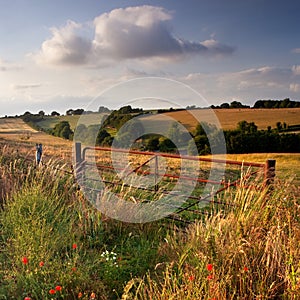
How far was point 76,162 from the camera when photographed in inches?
279

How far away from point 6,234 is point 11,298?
150 centimetres

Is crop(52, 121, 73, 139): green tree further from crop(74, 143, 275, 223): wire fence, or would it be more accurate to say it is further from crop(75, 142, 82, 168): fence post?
→ crop(75, 142, 82, 168): fence post

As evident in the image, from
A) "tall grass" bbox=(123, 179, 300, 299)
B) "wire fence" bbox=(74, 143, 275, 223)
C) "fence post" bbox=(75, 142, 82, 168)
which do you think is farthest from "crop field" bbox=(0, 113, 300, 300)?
"fence post" bbox=(75, 142, 82, 168)

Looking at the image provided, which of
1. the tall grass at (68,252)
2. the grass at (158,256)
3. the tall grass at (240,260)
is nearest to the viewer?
the tall grass at (240,260)

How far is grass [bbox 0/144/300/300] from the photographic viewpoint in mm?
2619

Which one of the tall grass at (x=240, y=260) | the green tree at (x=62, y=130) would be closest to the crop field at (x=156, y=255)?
the tall grass at (x=240, y=260)

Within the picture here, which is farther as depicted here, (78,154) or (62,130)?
(62,130)

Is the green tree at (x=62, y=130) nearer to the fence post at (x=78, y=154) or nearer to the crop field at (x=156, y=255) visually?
the fence post at (x=78, y=154)

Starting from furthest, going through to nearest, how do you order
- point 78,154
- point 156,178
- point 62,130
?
point 62,130 → point 78,154 → point 156,178

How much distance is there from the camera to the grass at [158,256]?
2619mm

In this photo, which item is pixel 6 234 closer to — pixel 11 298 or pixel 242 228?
pixel 11 298

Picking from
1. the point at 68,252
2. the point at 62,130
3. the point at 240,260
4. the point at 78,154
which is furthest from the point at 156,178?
the point at 62,130

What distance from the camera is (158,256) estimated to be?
363 centimetres

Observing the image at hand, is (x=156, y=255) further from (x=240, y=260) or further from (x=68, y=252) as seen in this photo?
(x=240, y=260)
